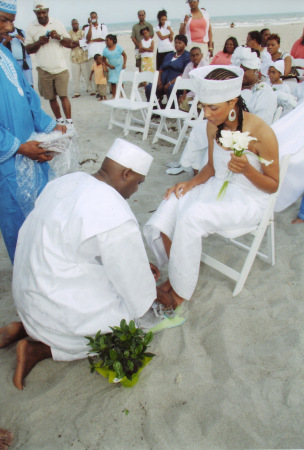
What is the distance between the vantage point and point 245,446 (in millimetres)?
1774

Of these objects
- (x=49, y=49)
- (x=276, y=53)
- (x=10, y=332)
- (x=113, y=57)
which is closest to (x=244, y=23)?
(x=113, y=57)

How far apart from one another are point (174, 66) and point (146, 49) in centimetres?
238

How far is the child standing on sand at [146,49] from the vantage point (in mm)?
8906

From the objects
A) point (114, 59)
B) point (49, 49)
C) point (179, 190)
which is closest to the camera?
point (179, 190)

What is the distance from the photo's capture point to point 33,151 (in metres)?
2.61

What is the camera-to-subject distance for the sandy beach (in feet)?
5.97

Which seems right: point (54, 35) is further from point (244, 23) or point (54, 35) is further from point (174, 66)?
point (244, 23)

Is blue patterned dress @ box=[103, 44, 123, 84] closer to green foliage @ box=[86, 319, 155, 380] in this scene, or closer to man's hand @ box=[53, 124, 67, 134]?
man's hand @ box=[53, 124, 67, 134]

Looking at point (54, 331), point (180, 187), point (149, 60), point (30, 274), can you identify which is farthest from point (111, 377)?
point (149, 60)

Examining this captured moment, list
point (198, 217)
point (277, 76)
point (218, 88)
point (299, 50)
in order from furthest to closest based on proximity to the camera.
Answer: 1. point (299, 50)
2. point (277, 76)
3. point (198, 217)
4. point (218, 88)

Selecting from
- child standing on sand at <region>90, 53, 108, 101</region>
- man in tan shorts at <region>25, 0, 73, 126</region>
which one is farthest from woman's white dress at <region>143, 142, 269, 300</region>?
child standing on sand at <region>90, 53, 108, 101</region>

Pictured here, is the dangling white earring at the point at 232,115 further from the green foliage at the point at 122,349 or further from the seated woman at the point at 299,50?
the seated woman at the point at 299,50

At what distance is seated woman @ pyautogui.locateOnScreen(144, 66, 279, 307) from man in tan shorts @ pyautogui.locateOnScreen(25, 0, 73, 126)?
3.86 m

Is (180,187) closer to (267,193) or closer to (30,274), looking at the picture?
(267,193)
